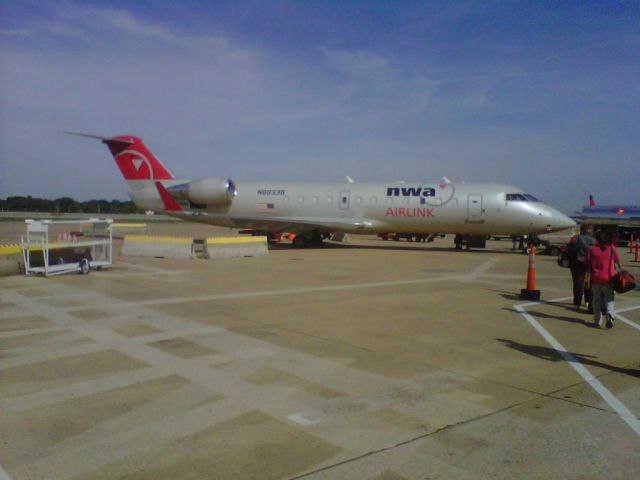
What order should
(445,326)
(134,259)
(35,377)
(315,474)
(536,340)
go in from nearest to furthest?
(315,474), (35,377), (536,340), (445,326), (134,259)

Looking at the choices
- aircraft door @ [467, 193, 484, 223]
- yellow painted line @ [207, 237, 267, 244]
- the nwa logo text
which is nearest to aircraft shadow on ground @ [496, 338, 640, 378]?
yellow painted line @ [207, 237, 267, 244]

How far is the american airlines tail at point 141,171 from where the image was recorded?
28.0 meters

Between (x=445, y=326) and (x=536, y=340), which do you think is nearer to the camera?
(x=536, y=340)

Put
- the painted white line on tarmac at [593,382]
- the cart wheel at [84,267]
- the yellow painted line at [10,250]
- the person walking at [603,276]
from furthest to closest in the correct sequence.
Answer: the cart wheel at [84,267]
the yellow painted line at [10,250]
the person walking at [603,276]
the painted white line on tarmac at [593,382]

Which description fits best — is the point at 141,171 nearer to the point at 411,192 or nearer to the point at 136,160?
the point at 136,160

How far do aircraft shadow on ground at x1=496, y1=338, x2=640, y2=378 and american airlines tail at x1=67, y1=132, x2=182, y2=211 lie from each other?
23.2 metres

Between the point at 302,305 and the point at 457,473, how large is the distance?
21.5 feet

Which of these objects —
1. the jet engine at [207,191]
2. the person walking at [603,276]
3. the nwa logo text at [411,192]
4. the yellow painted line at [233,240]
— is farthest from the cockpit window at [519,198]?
the person walking at [603,276]

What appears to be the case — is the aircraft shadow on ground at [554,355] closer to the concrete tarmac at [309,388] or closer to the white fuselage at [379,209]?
the concrete tarmac at [309,388]

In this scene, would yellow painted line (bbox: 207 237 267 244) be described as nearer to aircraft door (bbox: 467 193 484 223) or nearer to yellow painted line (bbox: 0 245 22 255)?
yellow painted line (bbox: 0 245 22 255)

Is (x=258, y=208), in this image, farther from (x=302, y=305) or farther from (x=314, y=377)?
(x=314, y=377)

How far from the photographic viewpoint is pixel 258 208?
2769 centimetres

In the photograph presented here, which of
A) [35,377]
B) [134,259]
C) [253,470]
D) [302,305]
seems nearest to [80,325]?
[35,377]

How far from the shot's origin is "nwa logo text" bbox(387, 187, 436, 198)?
25.4 metres
